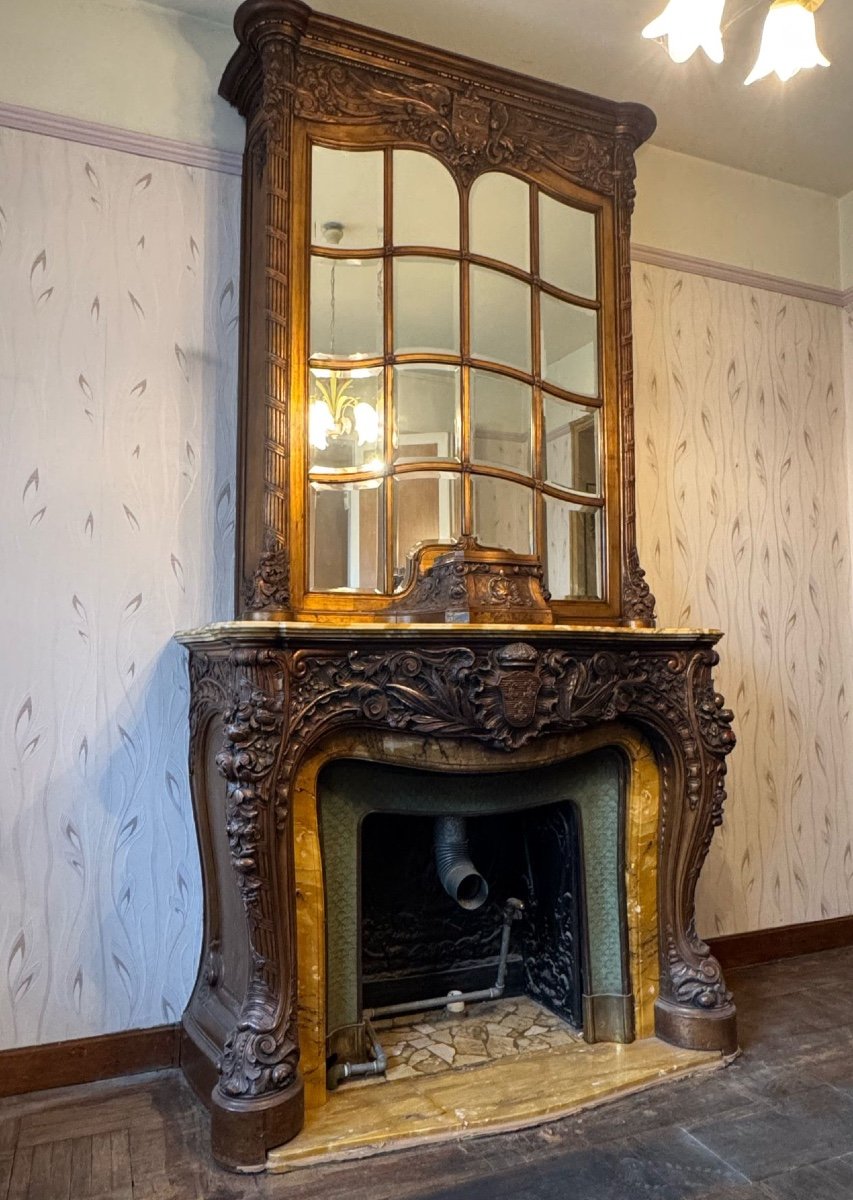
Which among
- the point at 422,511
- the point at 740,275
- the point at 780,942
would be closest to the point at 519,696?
the point at 422,511

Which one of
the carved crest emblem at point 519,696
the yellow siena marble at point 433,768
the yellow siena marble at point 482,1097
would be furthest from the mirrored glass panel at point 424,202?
the yellow siena marble at point 482,1097

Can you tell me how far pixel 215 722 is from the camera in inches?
75.3

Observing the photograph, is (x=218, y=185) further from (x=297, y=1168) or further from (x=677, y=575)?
(x=297, y=1168)

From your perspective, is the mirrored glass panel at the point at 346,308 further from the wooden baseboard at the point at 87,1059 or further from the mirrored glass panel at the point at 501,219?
the wooden baseboard at the point at 87,1059

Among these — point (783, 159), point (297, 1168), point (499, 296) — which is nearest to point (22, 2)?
point (499, 296)

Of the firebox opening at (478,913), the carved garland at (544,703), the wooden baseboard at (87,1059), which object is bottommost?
the wooden baseboard at (87,1059)

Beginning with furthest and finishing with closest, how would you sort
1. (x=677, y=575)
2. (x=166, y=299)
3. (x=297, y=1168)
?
1. (x=677, y=575)
2. (x=166, y=299)
3. (x=297, y=1168)

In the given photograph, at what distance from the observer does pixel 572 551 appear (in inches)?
90.4

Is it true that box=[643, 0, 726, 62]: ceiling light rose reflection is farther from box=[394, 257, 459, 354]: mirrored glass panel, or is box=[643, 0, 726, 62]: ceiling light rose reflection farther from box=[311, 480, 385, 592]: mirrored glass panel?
box=[311, 480, 385, 592]: mirrored glass panel

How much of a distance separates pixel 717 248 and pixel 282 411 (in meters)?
1.83

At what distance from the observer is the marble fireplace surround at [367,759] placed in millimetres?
1686

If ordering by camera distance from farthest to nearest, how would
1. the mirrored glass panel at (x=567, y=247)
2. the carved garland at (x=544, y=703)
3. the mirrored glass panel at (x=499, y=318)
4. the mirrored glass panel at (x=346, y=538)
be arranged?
the mirrored glass panel at (x=567, y=247), the mirrored glass panel at (x=499, y=318), the mirrored glass panel at (x=346, y=538), the carved garland at (x=544, y=703)

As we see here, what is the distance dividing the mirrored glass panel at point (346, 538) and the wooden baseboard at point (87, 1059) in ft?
3.76

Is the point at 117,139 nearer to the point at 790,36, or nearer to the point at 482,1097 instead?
the point at 790,36
